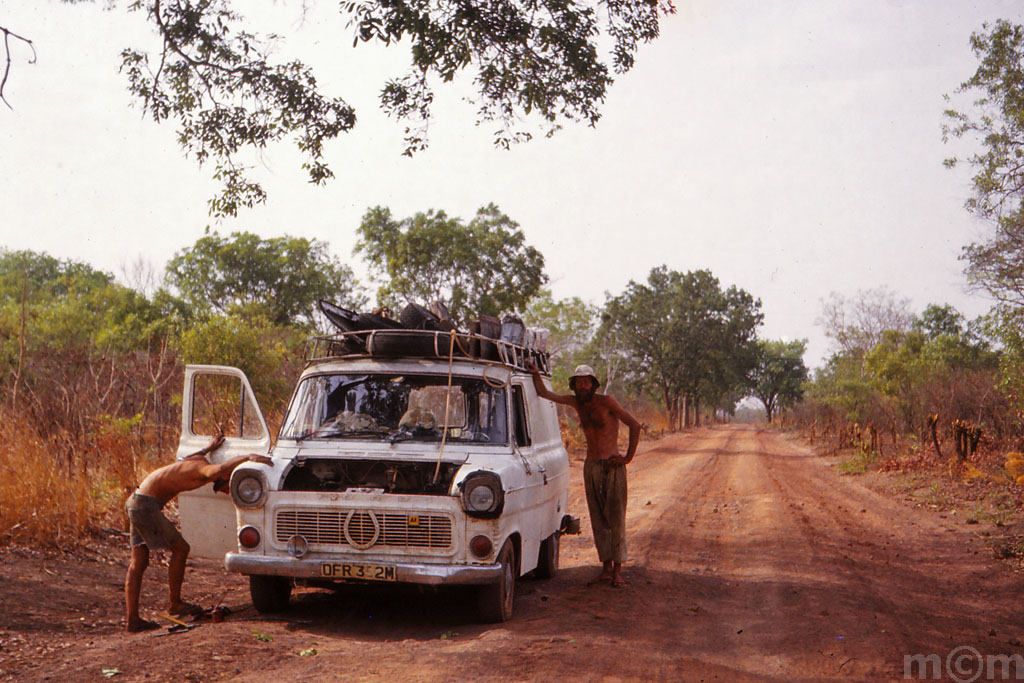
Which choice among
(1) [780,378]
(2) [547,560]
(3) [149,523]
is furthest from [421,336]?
(1) [780,378]

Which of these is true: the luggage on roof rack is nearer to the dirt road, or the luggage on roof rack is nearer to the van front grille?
the van front grille

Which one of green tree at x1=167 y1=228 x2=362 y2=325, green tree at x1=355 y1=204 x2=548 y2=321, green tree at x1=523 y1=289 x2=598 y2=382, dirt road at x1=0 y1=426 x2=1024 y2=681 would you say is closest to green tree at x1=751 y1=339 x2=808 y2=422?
green tree at x1=523 y1=289 x2=598 y2=382

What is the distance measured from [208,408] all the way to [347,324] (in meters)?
6.96

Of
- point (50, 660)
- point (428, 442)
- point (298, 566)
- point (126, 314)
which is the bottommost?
point (50, 660)

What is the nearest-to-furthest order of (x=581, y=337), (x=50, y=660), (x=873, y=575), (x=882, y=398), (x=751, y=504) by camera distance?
(x=50, y=660), (x=873, y=575), (x=751, y=504), (x=882, y=398), (x=581, y=337)

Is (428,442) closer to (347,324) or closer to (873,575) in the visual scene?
(347,324)

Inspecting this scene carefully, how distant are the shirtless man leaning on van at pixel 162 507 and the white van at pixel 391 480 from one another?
0.60 ft

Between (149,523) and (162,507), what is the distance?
165 mm

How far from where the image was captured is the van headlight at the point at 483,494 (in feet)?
20.1

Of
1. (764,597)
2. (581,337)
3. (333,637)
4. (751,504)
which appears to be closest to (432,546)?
(333,637)

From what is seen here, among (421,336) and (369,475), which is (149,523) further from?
(421,336)

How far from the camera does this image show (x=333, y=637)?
6.17 metres

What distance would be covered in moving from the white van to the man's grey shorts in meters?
0.23

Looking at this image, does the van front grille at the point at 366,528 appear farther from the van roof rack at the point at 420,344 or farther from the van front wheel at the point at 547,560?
the van front wheel at the point at 547,560
